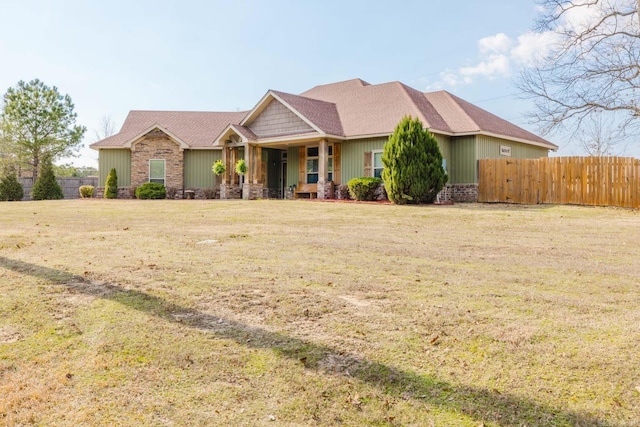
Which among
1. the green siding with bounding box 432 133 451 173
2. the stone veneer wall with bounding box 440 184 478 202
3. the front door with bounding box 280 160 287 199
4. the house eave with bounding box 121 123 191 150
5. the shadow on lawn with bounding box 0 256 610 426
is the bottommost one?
the shadow on lawn with bounding box 0 256 610 426

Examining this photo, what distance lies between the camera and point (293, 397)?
9.93 feet

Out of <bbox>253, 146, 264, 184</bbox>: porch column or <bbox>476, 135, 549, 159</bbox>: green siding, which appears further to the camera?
<bbox>253, 146, 264, 184</bbox>: porch column

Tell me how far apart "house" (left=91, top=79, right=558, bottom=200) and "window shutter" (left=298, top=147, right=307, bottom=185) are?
0.05 metres

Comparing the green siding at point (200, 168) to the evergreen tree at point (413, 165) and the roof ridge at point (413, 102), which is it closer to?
the roof ridge at point (413, 102)

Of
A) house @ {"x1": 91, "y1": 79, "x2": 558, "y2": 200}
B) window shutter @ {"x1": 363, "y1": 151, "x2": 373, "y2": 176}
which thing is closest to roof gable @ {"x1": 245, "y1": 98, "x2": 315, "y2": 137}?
house @ {"x1": 91, "y1": 79, "x2": 558, "y2": 200}

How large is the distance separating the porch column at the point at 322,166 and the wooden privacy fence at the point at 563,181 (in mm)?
6899

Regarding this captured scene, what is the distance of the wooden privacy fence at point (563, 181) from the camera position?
17.5 metres

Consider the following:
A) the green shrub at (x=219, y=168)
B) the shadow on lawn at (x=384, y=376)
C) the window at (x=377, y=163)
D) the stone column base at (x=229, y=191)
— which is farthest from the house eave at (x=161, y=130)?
the shadow on lawn at (x=384, y=376)

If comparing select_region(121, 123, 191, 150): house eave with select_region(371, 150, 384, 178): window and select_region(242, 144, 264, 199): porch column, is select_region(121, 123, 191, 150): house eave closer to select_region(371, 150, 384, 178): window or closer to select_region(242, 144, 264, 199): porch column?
select_region(242, 144, 264, 199): porch column

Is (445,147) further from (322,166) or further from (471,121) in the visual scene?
(322,166)

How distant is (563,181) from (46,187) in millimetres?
27341

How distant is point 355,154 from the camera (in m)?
22.3

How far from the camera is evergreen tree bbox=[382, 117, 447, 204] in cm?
1778

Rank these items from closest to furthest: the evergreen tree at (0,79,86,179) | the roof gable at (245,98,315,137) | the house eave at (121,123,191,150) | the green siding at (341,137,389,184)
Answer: the green siding at (341,137,389,184), the roof gable at (245,98,315,137), the house eave at (121,123,191,150), the evergreen tree at (0,79,86,179)
